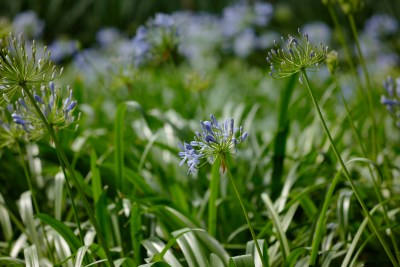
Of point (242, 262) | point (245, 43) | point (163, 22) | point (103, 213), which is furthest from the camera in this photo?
point (245, 43)

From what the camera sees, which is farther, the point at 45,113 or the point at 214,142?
the point at 45,113

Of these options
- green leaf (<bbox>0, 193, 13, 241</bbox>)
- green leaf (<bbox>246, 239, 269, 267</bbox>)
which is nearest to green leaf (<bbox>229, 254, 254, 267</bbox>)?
green leaf (<bbox>246, 239, 269, 267</bbox>)

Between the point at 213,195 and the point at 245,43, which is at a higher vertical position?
the point at 245,43

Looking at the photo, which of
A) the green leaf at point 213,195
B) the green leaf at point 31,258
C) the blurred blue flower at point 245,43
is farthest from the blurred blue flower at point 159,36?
the blurred blue flower at point 245,43

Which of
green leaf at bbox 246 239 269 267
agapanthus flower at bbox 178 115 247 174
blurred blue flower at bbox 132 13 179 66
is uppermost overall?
blurred blue flower at bbox 132 13 179 66

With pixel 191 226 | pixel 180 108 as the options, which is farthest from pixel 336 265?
pixel 180 108

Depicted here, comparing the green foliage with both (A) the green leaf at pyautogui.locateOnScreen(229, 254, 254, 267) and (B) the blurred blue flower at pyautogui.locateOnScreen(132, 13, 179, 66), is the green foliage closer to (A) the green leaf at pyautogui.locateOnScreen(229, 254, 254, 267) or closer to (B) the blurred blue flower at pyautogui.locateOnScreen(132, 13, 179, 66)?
(A) the green leaf at pyautogui.locateOnScreen(229, 254, 254, 267)

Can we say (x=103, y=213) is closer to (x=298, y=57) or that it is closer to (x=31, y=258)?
(x=31, y=258)

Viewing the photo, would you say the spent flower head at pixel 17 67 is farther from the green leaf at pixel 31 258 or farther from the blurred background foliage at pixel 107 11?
the blurred background foliage at pixel 107 11

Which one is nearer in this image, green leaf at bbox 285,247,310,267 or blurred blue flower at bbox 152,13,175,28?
green leaf at bbox 285,247,310,267

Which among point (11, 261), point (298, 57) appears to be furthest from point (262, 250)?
point (11, 261)

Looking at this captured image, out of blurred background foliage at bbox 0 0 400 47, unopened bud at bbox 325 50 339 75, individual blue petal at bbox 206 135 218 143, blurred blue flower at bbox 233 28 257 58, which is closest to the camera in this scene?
individual blue petal at bbox 206 135 218 143

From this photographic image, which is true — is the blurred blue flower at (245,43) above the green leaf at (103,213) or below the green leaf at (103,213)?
above
